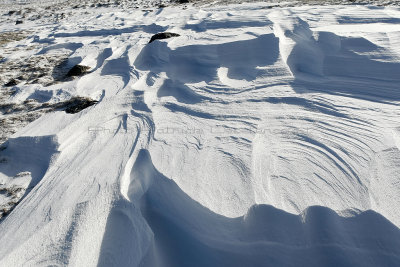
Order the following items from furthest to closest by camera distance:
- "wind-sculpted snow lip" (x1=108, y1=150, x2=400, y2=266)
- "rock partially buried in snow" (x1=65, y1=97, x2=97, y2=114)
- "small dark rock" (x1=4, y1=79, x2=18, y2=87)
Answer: "small dark rock" (x1=4, y1=79, x2=18, y2=87), "rock partially buried in snow" (x1=65, y1=97, x2=97, y2=114), "wind-sculpted snow lip" (x1=108, y1=150, x2=400, y2=266)

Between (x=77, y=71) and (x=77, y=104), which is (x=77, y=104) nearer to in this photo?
(x=77, y=104)

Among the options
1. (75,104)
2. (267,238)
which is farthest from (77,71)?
(267,238)

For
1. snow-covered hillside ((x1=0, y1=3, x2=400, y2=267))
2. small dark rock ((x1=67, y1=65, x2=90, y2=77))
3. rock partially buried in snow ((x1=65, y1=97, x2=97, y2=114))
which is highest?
snow-covered hillside ((x1=0, y1=3, x2=400, y2=267))

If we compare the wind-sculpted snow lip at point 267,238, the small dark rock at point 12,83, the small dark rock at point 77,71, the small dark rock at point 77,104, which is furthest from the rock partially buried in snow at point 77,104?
the wind-sculpted snow lip at point 267,238

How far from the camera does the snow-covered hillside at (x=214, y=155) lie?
3.85 feet

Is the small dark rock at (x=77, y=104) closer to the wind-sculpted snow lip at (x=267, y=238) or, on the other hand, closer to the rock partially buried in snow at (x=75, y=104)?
the rock partially buried in snow at (x=75, y=104)

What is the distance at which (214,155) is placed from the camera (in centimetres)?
Result: 167

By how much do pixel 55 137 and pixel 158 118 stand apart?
73 centimetres

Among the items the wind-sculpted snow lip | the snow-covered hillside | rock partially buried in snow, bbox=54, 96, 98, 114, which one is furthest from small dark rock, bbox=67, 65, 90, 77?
the wind-sculpted snow lip

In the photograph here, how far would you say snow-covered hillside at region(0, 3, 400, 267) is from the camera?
46.3 inches

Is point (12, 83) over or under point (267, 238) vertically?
under

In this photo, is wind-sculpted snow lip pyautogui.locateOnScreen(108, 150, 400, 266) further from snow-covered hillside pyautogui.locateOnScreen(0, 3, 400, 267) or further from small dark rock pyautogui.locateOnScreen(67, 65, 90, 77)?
small dark rock pyautogui.locateOnScreen(67, 65, 90, 77)

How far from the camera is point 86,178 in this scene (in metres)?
1.62

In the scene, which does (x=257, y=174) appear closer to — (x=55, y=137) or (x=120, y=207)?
(x=120, y=207)
